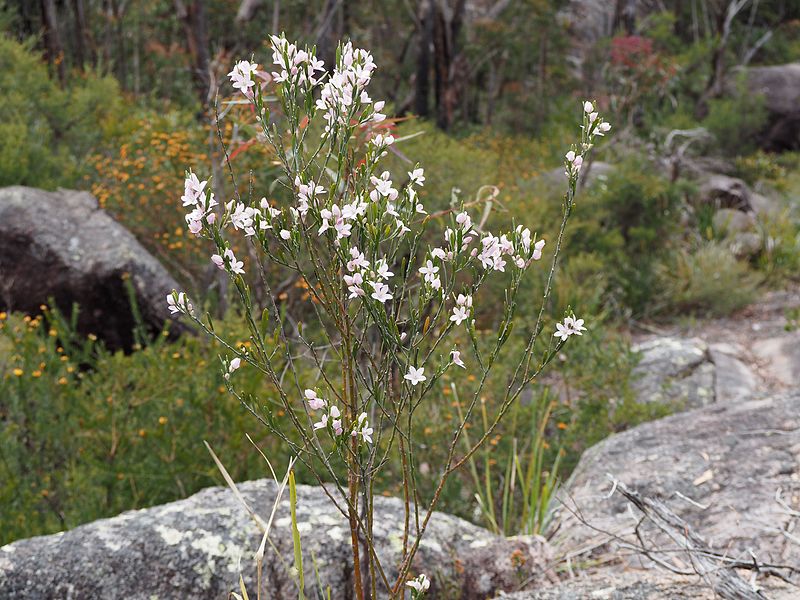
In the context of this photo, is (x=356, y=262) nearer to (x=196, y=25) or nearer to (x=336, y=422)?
(x=336, y=422)

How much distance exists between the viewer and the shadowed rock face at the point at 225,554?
2154 millimetres

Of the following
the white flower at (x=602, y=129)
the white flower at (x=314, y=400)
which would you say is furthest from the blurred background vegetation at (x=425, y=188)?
the white flower at (x=602, y=129)

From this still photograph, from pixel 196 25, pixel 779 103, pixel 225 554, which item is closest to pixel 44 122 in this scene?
pixel 196 25

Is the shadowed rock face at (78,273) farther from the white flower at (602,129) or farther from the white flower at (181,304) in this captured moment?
the white flower at (602,129)

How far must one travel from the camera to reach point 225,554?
7.48ft

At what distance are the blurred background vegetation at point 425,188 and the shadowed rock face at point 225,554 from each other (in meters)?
0.62

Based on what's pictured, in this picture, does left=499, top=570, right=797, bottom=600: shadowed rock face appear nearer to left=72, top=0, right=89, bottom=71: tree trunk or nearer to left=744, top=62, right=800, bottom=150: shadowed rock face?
Answer: left=72, top=0, right=89, bottom=71: tree trunk

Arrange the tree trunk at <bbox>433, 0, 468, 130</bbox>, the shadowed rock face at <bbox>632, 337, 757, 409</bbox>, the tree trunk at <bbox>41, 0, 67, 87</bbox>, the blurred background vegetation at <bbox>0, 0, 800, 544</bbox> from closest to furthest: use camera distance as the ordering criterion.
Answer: the blurred background vegetation at <bbox>0, 0, 800, 544</bbox> → the shadowed rock face at <bbox>632, 337, 757, 409</bbox> → the tree trunk at <bbox>41, 0, 67, 87</bbox> → the tree trunk at <bbox>433, 0, 468, 130</bbox>

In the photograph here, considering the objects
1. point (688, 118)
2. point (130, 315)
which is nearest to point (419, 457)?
point (130, 315)

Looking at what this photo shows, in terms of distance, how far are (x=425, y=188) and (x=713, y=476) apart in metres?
4.17

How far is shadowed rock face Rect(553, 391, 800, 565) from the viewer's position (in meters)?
2.58

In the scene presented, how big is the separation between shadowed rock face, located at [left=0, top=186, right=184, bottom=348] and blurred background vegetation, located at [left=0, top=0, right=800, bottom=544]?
0.18 metres

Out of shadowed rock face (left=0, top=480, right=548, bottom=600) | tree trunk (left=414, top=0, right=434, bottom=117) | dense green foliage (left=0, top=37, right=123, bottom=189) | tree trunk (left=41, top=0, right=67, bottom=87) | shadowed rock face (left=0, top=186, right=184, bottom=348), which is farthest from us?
tree trunk (left=414, top=0, right=434, bottom=117)

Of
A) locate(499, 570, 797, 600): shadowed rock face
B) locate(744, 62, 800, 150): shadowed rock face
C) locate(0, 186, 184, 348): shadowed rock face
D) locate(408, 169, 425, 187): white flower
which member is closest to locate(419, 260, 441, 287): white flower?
locate(408, 169, 425, 187): white flower
